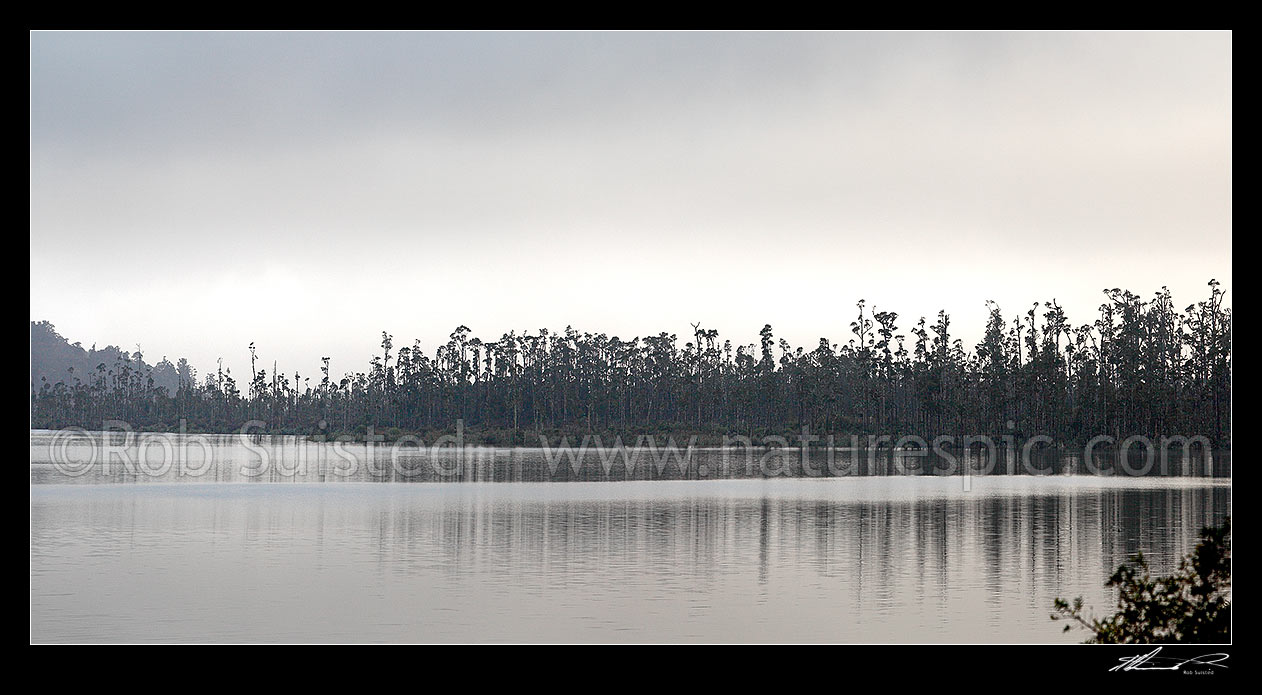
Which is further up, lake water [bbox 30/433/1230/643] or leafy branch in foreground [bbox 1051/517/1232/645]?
leafy branch in foreground [bbox 1051/517/1232/645]

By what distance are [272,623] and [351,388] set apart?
328ft

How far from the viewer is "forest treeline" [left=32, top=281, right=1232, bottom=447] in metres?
70.8

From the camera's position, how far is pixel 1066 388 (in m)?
76.2

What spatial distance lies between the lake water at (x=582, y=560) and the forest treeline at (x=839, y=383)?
40.6 metres

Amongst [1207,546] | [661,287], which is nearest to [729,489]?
[1207,546]
